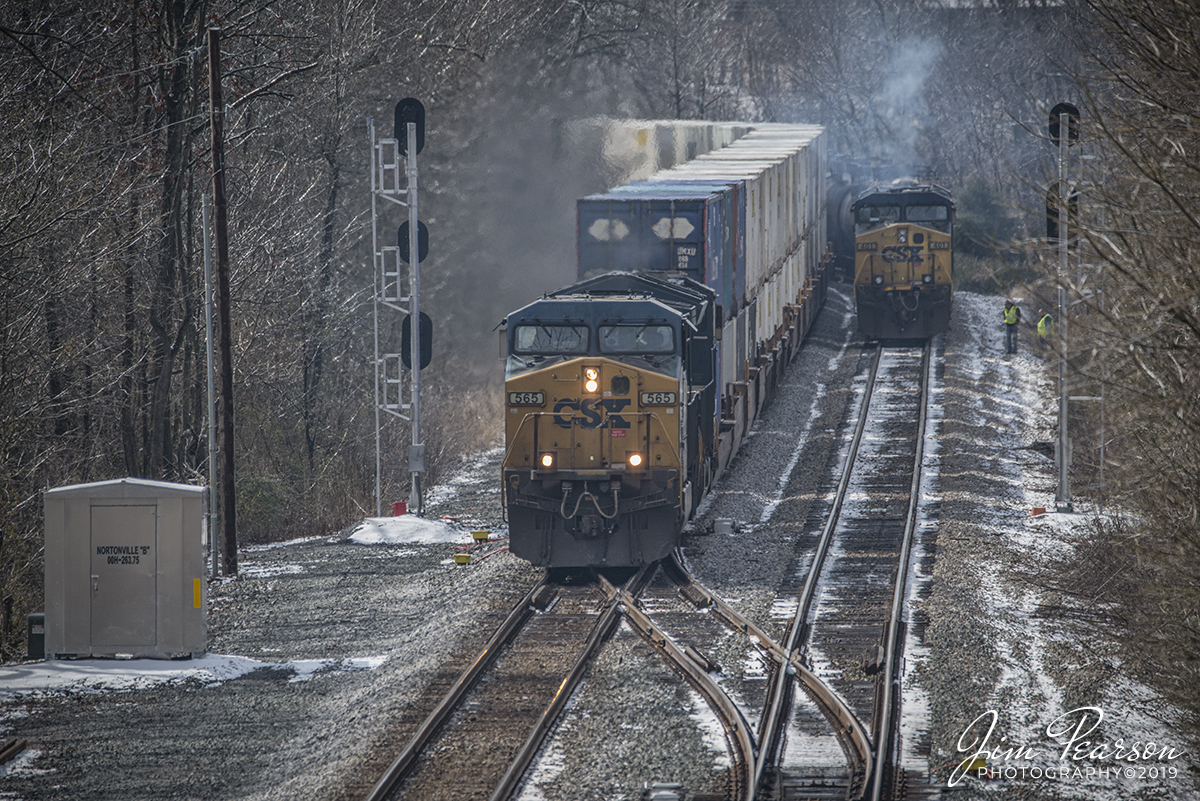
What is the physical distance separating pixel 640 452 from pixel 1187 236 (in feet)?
26.9

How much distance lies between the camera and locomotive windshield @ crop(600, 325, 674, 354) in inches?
626

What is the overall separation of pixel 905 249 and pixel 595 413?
18417mm

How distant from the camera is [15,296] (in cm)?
1756

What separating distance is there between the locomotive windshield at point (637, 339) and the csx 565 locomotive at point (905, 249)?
57.8 feet

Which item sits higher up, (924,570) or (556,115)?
(556,115)

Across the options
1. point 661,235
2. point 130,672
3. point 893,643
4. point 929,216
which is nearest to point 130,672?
point 130,672

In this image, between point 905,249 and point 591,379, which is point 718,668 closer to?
point 591,379

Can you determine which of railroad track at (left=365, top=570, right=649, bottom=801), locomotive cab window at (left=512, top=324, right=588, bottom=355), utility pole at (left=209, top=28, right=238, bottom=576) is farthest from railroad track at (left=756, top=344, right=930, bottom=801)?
utility pole at (left=209, top=28, right=238, bottom=576)

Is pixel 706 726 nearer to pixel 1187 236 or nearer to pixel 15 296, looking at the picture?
pixel 1187 236

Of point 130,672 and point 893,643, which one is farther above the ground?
point 893,643

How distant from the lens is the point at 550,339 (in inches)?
634

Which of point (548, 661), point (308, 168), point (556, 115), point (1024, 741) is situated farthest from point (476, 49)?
point (1024, 741)

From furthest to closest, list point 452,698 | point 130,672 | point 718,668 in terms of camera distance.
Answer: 1. point 130,672
2. point 718,668
3. point 452,698

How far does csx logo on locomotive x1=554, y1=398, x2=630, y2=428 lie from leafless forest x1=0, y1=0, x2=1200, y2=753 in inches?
178
